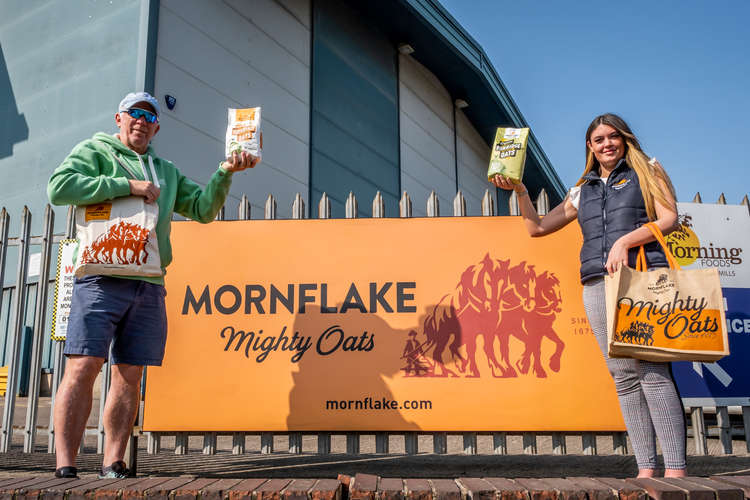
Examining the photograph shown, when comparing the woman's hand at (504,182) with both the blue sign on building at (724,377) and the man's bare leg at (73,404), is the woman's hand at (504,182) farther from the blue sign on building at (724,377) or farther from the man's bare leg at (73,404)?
the blue sign on building at (724,377)

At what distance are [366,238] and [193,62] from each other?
4.75 metres

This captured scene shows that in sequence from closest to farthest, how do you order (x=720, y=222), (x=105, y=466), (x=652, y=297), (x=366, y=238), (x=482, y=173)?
(x=652, y=297), (x=105, y=466), (x=366, y=238), (x=720, y=222), (x=482, y=173)

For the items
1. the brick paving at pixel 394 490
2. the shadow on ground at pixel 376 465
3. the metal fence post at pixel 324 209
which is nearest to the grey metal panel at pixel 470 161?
the metal fence post at pixel 324 209

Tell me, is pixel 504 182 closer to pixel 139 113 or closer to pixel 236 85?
pixel 139 113

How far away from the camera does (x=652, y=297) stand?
91.9 inches

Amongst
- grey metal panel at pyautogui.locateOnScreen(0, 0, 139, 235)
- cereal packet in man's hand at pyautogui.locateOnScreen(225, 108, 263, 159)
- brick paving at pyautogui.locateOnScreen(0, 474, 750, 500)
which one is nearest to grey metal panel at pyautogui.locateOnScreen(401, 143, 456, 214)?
grey metal panel at pyautogui.locateOnScreen(0, 0, 139, 235)

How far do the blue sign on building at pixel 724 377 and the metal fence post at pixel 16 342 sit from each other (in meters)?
5.10

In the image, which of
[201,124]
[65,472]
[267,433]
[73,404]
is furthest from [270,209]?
[201,124]

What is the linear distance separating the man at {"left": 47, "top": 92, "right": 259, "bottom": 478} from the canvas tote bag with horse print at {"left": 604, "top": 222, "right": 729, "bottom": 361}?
1758 millimetres

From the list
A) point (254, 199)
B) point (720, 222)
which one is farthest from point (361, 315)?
point (254, 199)

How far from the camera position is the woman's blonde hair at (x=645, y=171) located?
2.53 meters

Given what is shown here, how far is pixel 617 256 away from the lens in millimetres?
2438

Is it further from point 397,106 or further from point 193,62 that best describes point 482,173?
point 193,62

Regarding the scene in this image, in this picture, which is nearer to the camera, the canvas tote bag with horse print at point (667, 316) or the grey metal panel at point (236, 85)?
the canvas tote bag with horse print at point (667, 316)
